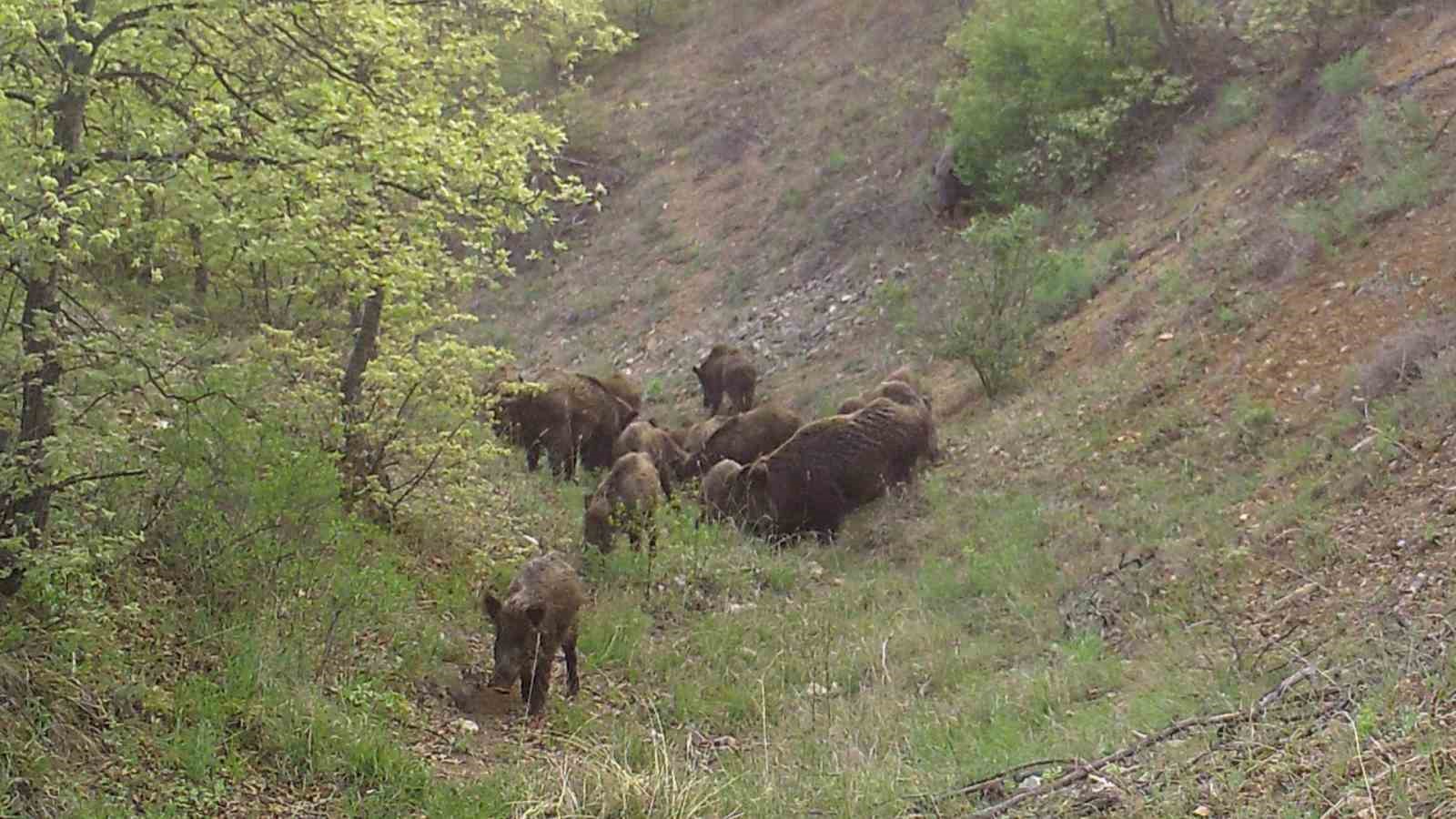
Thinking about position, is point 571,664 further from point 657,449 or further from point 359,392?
point 657,449

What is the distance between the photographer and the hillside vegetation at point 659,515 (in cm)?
601

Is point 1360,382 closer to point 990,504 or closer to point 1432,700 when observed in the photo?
point 990,504

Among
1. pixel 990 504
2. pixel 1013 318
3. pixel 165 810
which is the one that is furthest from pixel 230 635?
pixel 1013 318

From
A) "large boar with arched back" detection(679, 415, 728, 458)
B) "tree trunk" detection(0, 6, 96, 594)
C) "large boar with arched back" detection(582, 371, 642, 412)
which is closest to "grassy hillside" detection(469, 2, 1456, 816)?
"large boar with arched back" detection(582, 371, 642, 412)

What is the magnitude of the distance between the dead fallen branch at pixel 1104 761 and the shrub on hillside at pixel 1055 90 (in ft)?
47.8

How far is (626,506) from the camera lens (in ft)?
38.9

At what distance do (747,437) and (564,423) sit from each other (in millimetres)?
2189

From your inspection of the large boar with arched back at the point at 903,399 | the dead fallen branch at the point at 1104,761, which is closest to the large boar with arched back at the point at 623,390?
the large boar with arched back at the point at 903,399

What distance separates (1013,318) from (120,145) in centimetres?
1128

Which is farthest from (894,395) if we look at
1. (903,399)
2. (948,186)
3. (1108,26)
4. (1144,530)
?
(948,186)

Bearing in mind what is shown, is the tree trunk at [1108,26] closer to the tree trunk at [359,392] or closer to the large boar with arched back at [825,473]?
the large boar with arched back at [825,473]

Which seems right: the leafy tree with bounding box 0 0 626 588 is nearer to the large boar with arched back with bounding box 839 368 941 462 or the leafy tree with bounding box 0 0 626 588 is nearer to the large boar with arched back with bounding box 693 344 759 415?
the large boar with arched back with bounding box 839 368 941 462

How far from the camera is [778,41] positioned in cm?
3497

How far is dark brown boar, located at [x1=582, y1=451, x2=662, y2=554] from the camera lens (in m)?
11.5
